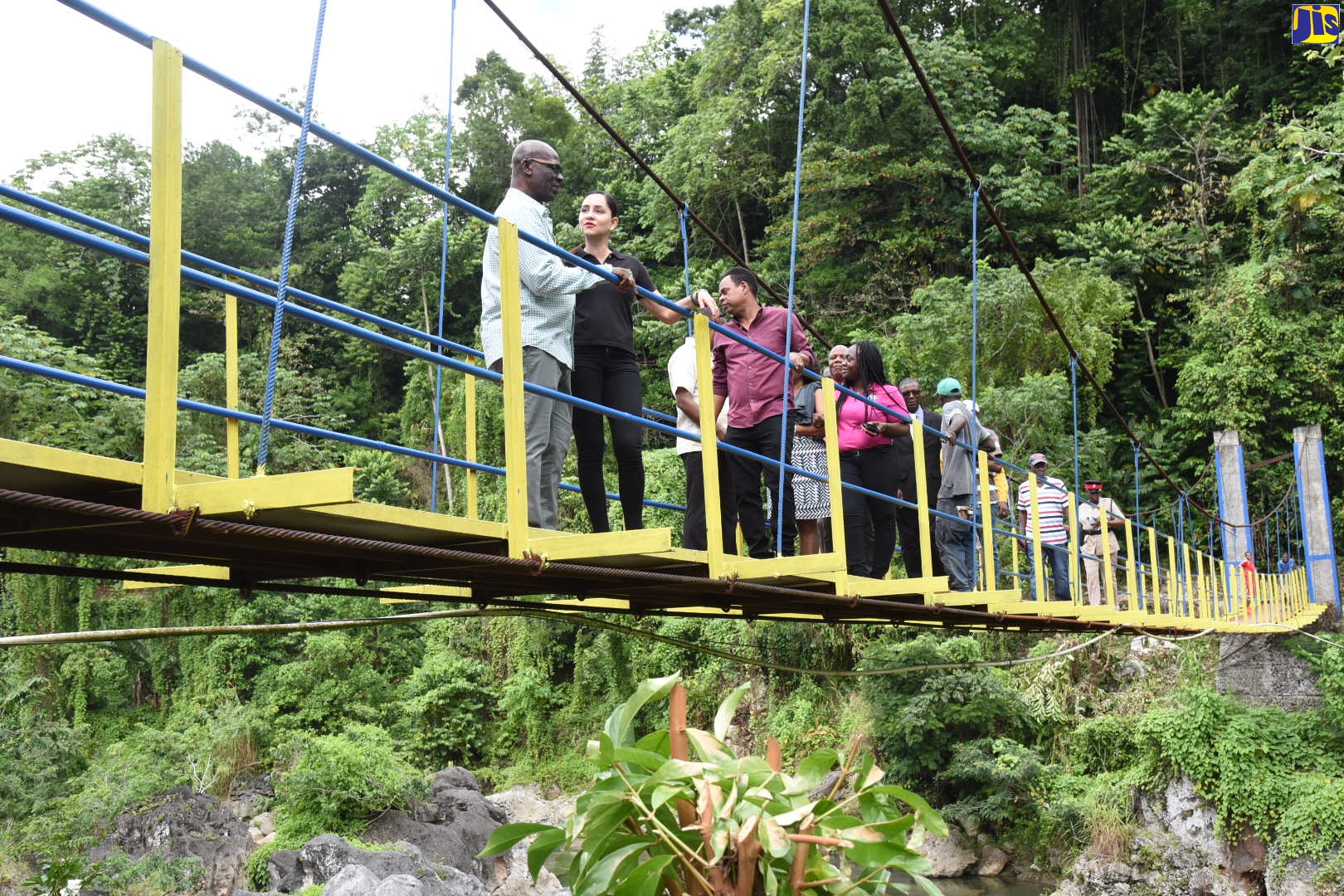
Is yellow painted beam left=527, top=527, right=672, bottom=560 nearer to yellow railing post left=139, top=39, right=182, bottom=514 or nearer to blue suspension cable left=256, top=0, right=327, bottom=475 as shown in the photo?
blue suspension cable left=256, top=0, right=327, bottom=475

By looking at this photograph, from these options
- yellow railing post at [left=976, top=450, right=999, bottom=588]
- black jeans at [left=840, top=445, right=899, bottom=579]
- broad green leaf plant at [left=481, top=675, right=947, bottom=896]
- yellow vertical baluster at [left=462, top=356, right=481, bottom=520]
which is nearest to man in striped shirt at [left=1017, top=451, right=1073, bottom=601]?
yellow railing post at [left=976, top=450, right=999, bottom=588]

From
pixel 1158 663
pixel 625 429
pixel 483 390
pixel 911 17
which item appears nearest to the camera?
pixel 625 429

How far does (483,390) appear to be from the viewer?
42.8ft

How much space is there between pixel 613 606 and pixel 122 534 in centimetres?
193

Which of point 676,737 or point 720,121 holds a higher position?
point 720,121

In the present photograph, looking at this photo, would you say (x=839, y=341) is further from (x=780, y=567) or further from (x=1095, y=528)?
(x=780, y=567)

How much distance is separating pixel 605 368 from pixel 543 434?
0.43 meters

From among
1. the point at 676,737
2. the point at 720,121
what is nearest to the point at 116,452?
the point at 720,121

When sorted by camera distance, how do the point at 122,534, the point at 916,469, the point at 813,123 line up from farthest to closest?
the point at 813,123
the point at 916,469
the point at 122,534

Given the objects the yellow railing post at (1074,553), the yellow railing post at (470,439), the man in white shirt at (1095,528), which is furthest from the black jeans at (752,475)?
the man in white shirt at (1095,528)

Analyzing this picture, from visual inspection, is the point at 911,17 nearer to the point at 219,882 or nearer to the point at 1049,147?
the point at 1049,147

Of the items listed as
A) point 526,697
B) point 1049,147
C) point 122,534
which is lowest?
A: point 526,697

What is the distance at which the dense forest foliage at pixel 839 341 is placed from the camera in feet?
33.0

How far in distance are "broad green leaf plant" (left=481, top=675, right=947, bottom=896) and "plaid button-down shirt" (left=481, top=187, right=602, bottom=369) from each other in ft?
5.58
